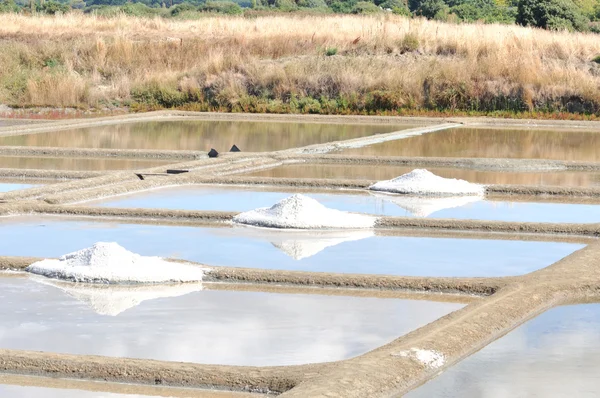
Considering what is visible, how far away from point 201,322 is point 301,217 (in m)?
2.92

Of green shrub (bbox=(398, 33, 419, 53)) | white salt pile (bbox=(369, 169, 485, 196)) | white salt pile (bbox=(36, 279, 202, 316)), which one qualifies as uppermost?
green shrub (bbox=(398, 33, 419, 53))

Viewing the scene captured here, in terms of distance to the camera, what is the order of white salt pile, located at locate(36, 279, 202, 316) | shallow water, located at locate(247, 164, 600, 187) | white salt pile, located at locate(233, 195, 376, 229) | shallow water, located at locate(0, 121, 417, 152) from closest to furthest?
white salt pile, located at locate(36, 279, 202, 316) < white salt pile, located at locate(233, 195, 376, 229) < shallow water, located at locate(247, 164, 600, 187) < shallow water, located at locate(0, 121, 417, 152)

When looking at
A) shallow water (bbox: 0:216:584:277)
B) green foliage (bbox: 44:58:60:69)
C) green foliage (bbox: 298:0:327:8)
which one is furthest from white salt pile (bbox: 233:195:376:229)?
green foliage (bbox: 298:0:327:8)

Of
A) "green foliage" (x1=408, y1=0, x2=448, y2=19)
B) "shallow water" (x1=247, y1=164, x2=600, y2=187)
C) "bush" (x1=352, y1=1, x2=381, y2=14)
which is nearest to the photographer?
"shallow water" (x1=247, y1=164, x2=600, y2=187)

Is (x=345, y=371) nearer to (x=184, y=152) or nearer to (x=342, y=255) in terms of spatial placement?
(x=342, y=255)

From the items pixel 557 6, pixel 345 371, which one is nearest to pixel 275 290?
pixel 345 371

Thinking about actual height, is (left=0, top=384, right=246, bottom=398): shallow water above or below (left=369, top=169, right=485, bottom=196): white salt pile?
above

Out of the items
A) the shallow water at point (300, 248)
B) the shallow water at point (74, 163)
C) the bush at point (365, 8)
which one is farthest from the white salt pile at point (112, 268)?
the bush at point (365, 8)

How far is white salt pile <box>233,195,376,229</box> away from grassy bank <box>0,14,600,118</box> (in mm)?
11352

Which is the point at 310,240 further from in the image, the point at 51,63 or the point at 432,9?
the point at 432,9

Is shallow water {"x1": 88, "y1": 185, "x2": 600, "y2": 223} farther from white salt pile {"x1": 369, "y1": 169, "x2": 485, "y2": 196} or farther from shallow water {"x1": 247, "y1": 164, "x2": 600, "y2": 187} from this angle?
shallow water {"x1": 247, "y1": 164, "x2": 600, "y2": 187}

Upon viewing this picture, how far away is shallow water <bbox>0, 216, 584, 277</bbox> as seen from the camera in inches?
279

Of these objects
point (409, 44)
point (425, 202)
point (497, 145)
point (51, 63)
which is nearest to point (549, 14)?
point (409, 44)

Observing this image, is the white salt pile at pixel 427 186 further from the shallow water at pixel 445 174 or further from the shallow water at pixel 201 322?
the shallow water at pixel 201 322
